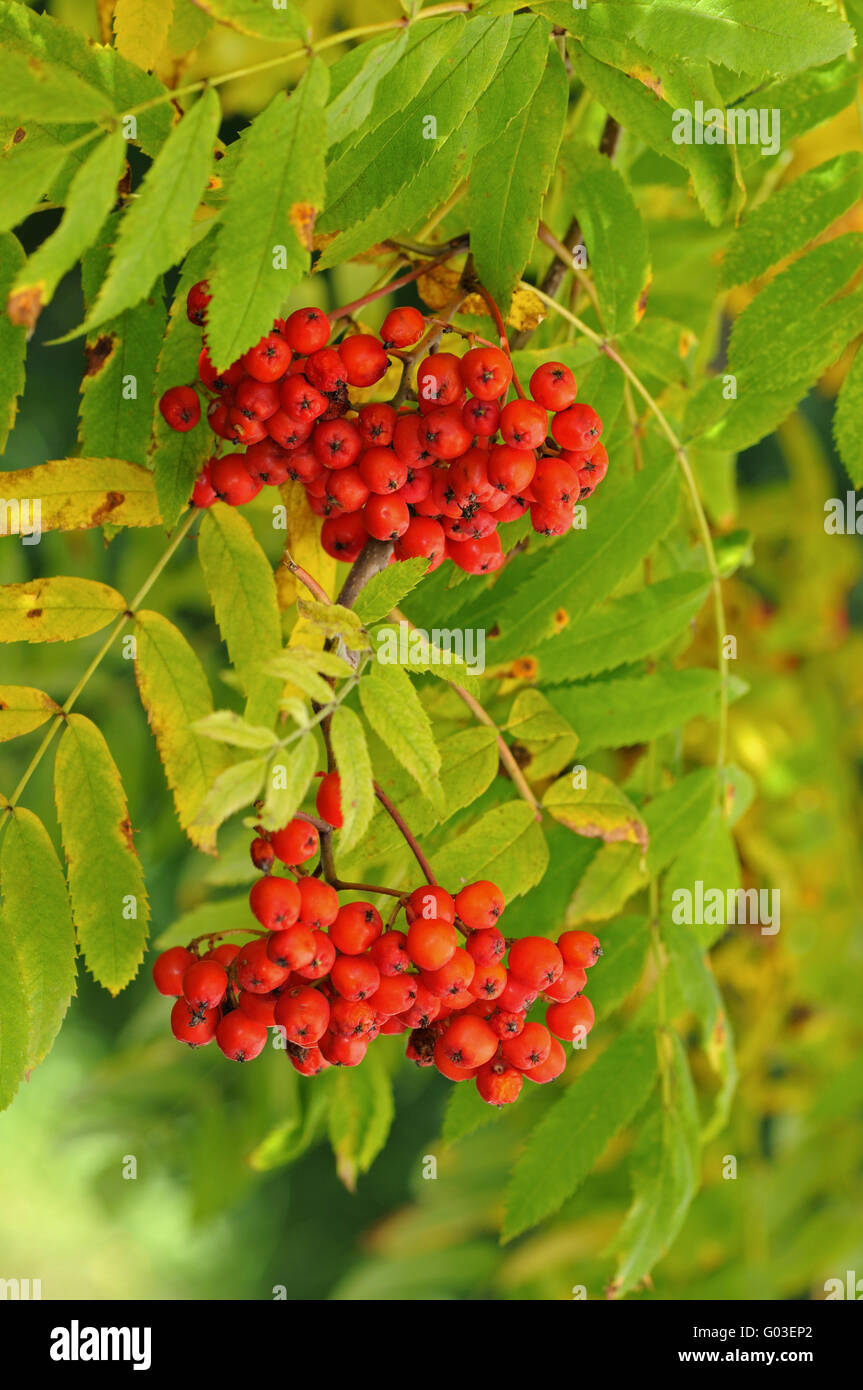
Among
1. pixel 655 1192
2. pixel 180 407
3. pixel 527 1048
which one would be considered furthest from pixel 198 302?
pixel 655 1192

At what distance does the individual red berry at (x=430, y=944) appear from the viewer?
72cm

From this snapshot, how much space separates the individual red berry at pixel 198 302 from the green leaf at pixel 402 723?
Answer: 0.29 meters

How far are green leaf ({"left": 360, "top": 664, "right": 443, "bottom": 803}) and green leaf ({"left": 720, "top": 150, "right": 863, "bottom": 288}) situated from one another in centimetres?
52

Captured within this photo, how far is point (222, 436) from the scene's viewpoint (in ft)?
2.56

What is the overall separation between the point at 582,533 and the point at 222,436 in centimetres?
35

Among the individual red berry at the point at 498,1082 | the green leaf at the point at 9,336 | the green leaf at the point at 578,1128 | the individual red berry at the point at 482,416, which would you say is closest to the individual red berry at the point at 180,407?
the green leaf at the point at 9,336

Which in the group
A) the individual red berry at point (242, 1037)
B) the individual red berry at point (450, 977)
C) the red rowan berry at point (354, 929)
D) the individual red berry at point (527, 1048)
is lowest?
the individual red berry at point (527, 1048)

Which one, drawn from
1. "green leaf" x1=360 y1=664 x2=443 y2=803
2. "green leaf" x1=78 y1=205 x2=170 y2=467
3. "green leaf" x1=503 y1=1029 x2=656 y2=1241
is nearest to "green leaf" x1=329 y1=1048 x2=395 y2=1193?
"green leaf" x1=503 y1=1029 x2=656 y2=1241

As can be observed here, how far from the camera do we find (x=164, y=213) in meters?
0.61

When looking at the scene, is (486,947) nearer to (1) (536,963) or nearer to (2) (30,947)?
(1) (536,963)

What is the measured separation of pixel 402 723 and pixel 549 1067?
0.30 metres

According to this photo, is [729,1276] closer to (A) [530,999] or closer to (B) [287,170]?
(A) [530,999]

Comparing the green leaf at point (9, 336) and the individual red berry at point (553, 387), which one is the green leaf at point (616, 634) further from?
the green leaf at point (9, 336)
